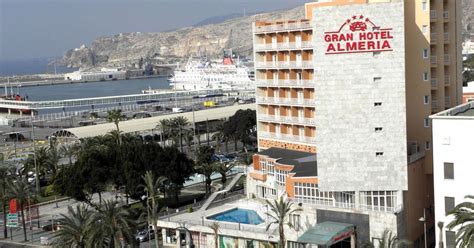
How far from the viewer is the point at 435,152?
40469 millimetres

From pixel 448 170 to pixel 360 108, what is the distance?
6.97 m

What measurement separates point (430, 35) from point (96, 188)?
97.0ft

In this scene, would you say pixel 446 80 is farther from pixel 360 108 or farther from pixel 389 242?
pixel 389 242

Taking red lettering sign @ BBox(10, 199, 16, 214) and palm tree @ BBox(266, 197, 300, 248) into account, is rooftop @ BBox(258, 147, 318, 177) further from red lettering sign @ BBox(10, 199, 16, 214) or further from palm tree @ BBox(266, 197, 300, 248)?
red lettering sign @ BBox(10, 199, 16, 214)

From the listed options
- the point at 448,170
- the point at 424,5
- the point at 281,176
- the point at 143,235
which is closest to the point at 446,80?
the point at 424,5

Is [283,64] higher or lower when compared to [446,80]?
higher

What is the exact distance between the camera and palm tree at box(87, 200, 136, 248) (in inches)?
1558

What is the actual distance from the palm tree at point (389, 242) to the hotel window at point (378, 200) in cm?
253

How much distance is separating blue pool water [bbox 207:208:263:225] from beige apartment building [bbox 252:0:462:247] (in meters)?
3.60

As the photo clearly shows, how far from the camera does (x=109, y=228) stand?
1563 inches

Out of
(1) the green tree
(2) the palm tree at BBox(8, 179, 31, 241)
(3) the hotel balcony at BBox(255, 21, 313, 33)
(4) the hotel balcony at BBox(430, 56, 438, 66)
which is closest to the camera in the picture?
(4) the hotel balcony at BBox(430, 56, 438, 66)

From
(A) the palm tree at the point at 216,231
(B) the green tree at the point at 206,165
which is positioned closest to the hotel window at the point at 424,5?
(A) the palm tree at the point at 216,231

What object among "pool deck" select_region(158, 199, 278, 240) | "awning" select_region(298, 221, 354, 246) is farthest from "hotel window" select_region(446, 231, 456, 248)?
"pool deck" select_region(158, 199, 278, 240)

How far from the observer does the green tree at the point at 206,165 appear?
63094mm
